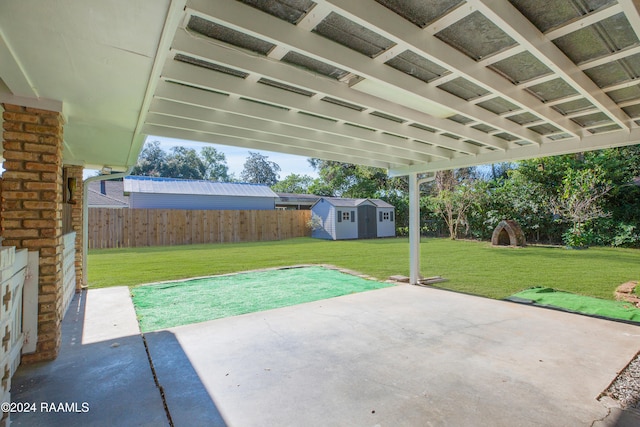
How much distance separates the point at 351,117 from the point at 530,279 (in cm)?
568

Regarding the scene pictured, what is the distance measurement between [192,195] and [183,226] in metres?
3.19

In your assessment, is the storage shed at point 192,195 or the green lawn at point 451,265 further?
the storage shed at point 192,195

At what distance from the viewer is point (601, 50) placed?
7.47 feet

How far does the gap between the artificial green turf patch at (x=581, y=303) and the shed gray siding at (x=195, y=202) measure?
15400 millimetres

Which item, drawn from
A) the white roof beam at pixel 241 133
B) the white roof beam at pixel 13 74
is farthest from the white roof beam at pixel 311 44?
the white roof beam at pixel 241 133

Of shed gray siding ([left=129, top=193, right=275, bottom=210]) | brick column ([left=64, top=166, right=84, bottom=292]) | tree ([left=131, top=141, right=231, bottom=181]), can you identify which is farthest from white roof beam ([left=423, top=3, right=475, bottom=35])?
tree ([left=131, top=141, right=231, bottom=181])

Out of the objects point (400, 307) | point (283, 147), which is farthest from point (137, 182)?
point (400, 307)

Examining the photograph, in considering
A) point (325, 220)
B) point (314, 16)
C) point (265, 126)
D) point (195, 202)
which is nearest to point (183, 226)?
point (195, 202)

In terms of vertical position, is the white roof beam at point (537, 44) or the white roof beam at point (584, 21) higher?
the white roof beam at point (584, 21)

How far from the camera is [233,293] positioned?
550 centimetres

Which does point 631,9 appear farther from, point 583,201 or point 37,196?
point 583,201

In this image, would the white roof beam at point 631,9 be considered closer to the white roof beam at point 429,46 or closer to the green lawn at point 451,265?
the white roof beam at point 429,46

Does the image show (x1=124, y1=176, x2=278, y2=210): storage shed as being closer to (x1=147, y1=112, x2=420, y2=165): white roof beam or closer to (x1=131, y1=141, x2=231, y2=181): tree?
(x1=147, y1=112, x2=420, y2=165): white roof beam

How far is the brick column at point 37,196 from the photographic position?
2.70 metres
